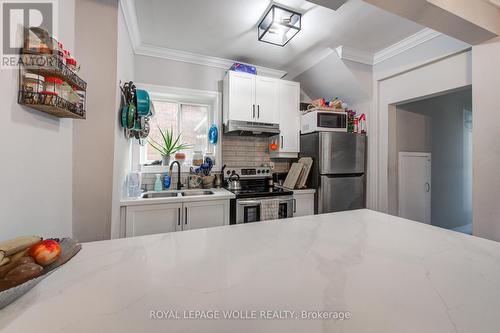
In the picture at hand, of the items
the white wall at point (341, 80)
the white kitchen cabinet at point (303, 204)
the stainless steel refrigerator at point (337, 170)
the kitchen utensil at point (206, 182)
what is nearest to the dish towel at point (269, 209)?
the white kitchen cabinet at point (303, 204)

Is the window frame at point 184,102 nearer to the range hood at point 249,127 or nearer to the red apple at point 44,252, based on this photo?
the range hood at point 249,127

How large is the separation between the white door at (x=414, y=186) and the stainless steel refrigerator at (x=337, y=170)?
48cm

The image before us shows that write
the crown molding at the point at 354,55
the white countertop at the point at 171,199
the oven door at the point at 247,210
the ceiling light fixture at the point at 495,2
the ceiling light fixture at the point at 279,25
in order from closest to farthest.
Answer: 1. the ceiling light fixture at the point at 495,2
2. the ceiling light fixture at the point at 279,25
3. the white countertop at the point at 171,199
4. the oven door at the point at 247,210
5. the crown molding at the point at 354,55

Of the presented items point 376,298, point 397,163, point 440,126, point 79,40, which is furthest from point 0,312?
point 440,126

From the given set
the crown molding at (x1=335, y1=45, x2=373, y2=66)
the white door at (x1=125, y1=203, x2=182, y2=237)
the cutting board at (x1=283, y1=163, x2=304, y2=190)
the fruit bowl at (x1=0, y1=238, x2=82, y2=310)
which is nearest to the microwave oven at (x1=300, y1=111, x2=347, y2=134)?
the cutting board at (x1=283, y1=163, x2=304, y2=190)

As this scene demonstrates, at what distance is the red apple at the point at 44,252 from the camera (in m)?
0.58

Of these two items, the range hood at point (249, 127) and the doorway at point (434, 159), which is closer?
the range hood at point (249, 127)

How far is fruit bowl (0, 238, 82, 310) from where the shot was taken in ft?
1.52

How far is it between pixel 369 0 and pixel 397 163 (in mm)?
2192

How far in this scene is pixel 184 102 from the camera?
291 cm

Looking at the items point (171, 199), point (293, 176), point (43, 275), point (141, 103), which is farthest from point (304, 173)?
point (43, 275)

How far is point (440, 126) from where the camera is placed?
338cm

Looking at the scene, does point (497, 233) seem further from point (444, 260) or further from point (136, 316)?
point (136, 316)

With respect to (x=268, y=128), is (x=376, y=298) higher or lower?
lower
